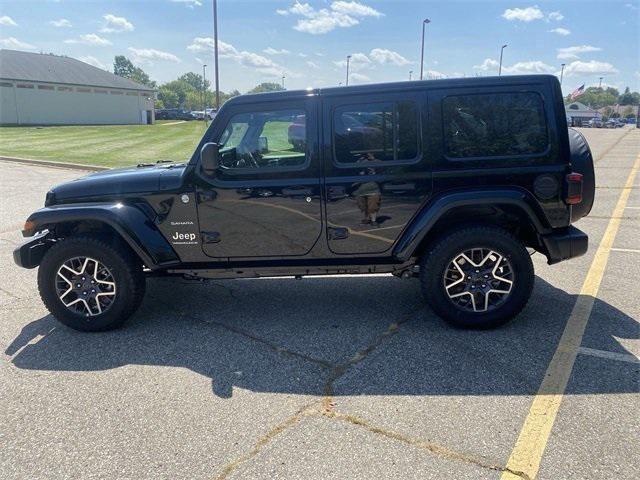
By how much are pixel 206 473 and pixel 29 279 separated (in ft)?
12.9

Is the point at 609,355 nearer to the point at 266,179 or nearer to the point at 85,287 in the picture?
the point at 266,179

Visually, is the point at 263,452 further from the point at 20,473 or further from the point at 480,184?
the point at 480,184

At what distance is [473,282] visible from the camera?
381 centimetres

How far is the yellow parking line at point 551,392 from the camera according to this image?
2.39 m

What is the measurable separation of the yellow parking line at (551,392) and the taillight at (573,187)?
102 cm

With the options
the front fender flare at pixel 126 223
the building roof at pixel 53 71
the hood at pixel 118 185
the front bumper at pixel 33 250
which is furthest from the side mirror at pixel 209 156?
the building roof at pixel 53 71

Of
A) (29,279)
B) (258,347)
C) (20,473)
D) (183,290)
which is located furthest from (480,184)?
(29,279)

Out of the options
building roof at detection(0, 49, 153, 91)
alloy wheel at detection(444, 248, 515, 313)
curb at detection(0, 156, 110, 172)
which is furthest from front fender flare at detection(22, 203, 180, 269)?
building roof at detection(0, 49, 153, 91)

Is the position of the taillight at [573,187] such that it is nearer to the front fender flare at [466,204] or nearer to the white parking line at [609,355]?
the front fender flare at [466,204]

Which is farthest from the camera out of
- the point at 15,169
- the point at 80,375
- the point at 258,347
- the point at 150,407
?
the point at 15,169

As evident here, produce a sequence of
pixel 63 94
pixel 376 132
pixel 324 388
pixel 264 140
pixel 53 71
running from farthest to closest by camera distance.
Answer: pixel 53 71 < pixel 63 94 < pixel 264 140 < pixel 376 132 < pixel 324 388

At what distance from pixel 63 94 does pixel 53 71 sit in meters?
2.79

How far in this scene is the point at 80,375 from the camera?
3.32 metres

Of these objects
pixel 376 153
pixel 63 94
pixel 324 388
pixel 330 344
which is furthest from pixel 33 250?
pixel 63 94
